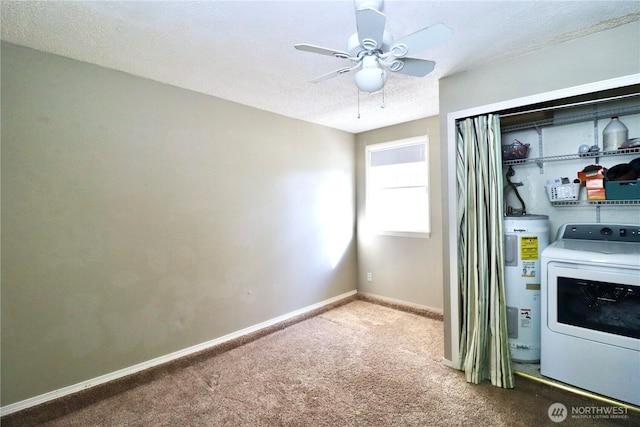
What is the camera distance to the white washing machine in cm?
186

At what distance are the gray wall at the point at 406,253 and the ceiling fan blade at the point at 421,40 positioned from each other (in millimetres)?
2214

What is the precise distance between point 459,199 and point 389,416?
169 cm

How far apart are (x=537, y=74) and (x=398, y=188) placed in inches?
85.0

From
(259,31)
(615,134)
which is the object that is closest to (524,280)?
(615,134)

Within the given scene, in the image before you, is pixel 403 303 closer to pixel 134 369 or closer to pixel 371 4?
pixel 134 369

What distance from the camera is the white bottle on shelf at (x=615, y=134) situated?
2.16 meters

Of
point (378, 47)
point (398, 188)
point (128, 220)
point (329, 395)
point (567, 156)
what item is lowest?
point (329, 395)

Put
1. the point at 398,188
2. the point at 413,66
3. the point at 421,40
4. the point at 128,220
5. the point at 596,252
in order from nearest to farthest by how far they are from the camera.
Result: the point at 421,40
the point at 413,66
the point at 596,252
the point at 128,220
the point at 398,188

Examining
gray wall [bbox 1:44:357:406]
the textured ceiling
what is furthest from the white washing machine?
gray wall [bbox 1:44:357:406]

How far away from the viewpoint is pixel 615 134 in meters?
2.18

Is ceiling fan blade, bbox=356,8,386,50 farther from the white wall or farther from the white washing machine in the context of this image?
A: the white wall

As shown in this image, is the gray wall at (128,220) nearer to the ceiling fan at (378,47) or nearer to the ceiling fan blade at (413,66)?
the ceiling fan at (378,47)

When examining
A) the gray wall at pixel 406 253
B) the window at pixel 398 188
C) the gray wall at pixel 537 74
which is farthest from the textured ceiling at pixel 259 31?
the window at pixel 398 188

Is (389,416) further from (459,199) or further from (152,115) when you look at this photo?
(152,115)
